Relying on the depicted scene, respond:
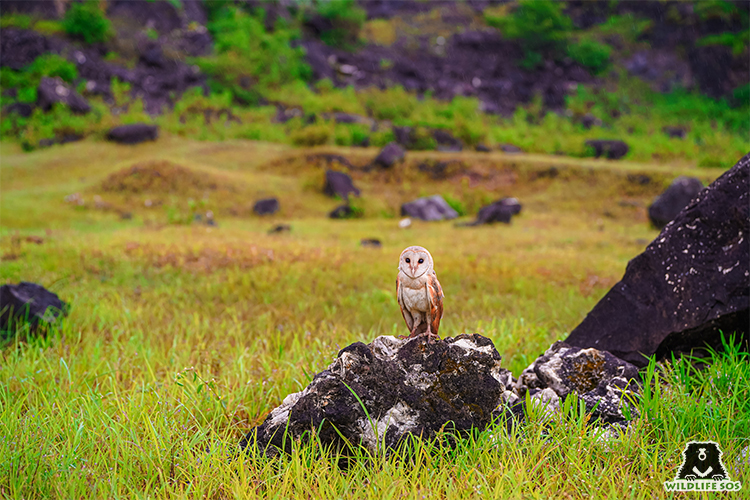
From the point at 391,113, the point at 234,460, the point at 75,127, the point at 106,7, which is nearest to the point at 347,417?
the point at 234,460

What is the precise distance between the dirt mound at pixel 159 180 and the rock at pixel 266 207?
1849 mm

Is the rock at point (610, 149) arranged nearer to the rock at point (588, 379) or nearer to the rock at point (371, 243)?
the rock at point (371, 243)

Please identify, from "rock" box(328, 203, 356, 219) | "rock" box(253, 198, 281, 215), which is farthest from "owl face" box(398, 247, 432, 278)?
"rock" box(253, 198, 281, 215)

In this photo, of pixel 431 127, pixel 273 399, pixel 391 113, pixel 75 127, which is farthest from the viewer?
pixel 391 113

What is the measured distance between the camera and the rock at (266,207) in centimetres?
1456

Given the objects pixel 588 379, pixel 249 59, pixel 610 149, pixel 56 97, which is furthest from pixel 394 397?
pixel 249 59

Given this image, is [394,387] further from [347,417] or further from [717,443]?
[717,443]

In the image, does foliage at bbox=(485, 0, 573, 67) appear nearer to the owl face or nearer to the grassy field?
the grassy field

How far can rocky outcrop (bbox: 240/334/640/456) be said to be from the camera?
2.88 meters

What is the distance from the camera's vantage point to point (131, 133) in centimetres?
1964

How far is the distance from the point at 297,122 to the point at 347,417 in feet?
71.8

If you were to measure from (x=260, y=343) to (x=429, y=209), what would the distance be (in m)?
10.5

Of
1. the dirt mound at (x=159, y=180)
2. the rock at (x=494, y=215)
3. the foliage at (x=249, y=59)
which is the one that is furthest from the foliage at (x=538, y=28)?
the dirt mound at (x=159, y=180)

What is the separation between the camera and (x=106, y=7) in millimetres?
32188
